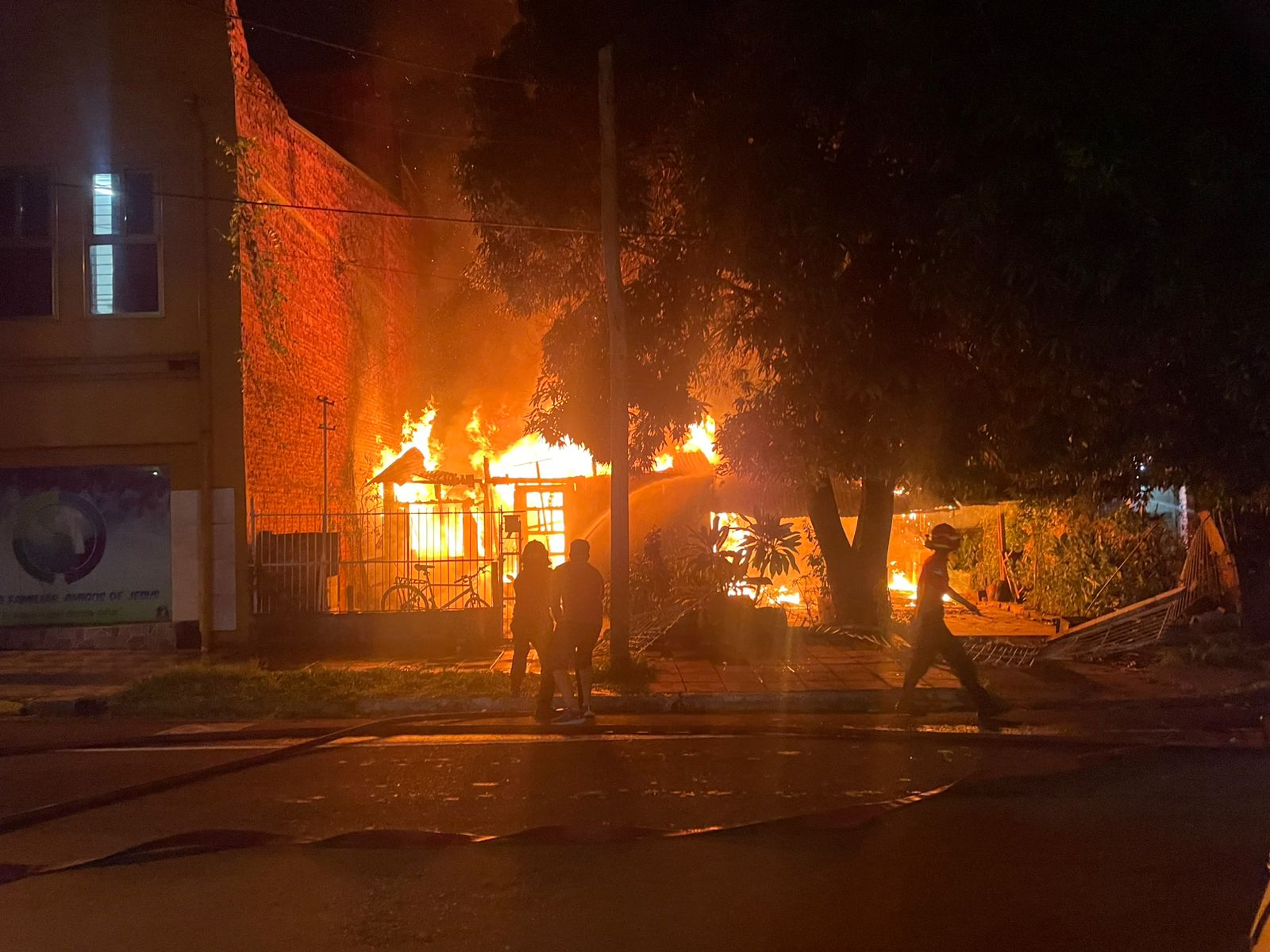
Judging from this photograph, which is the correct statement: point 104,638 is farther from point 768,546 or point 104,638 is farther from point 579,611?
point 768,546

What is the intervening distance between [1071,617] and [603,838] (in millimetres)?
12397

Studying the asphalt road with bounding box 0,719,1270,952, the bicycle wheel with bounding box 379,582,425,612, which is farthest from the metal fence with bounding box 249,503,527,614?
the asphalt road with bounding box 0,719,1270,952

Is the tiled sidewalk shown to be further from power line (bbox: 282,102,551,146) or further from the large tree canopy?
power line (bbox: 282,102,551,146)

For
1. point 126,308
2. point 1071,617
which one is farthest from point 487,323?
point 1071,617

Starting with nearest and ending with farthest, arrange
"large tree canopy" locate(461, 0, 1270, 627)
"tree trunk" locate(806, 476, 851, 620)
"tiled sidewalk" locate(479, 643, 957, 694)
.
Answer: "large tree canopy" locate(461, 0, 1270, 627) → "tiled sidewalk" locate(479, 643, 957, 694) → "tree trunk" locate(806, 476, 851, 620)

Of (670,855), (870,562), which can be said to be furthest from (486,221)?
(670,855)

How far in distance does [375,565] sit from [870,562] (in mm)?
6729

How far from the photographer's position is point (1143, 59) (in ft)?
32.2

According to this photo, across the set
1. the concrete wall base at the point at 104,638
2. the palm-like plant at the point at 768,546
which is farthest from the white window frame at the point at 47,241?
the palm-like plant at the point at 768,546

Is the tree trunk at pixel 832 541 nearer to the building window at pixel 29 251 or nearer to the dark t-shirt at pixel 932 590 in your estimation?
the dark t-shirt at pixel 932 590

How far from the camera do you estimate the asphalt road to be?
4.51 m

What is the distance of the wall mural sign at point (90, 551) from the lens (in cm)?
1429

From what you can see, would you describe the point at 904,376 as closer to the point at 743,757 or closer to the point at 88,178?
the point at 743,757

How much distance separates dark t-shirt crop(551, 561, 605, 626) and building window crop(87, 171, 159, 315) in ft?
26.3
